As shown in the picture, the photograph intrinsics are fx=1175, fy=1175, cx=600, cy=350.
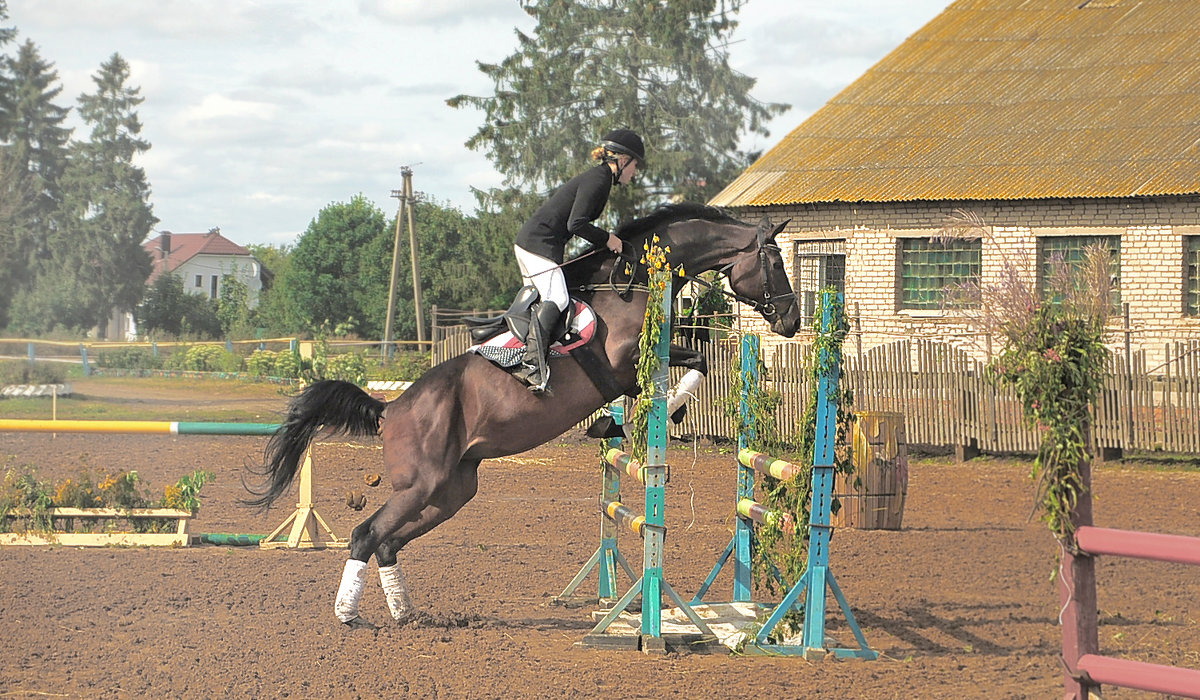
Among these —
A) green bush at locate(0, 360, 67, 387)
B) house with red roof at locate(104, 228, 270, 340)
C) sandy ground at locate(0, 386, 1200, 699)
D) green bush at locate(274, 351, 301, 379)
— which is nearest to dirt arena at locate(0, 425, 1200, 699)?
sandy ground at locate(0, 386, 1200, 699)

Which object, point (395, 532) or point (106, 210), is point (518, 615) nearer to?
point (395, 532)

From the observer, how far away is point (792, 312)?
6.50 meters

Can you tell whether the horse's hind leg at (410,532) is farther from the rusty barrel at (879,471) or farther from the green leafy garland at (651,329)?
the rusty barrel at (879,471)

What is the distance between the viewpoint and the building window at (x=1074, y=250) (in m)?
20.9

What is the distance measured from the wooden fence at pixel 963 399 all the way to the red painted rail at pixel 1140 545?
33.2 ft

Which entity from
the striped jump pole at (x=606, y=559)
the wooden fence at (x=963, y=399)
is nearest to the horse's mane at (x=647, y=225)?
the striped jump pole at (x=606, y=559)

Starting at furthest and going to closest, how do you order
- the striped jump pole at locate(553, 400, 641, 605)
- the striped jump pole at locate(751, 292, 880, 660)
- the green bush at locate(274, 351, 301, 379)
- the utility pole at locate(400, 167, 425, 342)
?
the utility pole at locate(400, 167, 425, 342) → the green bush at locate(274, 351, 301, 379) → the striped jump pole at locate(553, 400, 641, 605) → the striped jump pole at locate(751, 292, 880, 660)

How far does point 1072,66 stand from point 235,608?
73.2 feet

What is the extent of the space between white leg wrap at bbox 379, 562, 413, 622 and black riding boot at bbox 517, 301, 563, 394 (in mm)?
1416

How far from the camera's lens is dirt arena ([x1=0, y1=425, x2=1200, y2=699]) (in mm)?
5492

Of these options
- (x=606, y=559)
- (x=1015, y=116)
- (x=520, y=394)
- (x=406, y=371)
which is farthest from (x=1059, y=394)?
(x=1015, y=116)

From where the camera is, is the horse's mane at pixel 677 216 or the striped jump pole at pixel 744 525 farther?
the striped jump pole at pixel 744 525

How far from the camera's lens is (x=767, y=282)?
648cm

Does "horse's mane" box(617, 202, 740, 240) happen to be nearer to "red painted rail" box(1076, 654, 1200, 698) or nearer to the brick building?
"red painted rail" box(1076, 654, 1200, 698)
